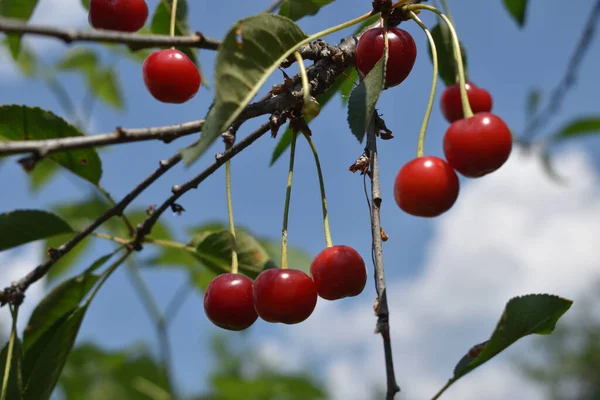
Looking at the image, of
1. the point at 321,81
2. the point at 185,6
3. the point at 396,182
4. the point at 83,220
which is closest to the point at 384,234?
the point at 396,182

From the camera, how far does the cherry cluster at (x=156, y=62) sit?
166 centimetres

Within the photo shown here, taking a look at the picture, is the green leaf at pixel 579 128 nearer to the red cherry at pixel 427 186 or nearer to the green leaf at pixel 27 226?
the red cherry at pixel 427 186

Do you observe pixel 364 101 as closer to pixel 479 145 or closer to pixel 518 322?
pixel 479 145

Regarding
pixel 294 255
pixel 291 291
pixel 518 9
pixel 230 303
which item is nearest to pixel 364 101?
pixel 291 291

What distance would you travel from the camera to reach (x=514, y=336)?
1311 millimetres

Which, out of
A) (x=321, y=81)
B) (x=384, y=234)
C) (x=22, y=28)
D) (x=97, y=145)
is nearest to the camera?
(x=22, y=28)

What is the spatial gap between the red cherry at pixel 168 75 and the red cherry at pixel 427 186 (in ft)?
2.33

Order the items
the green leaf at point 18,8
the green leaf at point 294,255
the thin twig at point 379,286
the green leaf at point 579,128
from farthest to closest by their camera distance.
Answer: the green leaf at point 294,255 → the green leaf at point 579,128 → the green leaf at point 18,8 → the thin twig at point 379,286

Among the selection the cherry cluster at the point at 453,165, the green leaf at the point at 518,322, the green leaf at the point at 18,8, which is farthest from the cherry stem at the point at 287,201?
the green leaf at the point at 18,8

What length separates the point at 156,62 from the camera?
1.66m

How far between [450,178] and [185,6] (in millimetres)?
1310

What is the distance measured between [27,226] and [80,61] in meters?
3.14

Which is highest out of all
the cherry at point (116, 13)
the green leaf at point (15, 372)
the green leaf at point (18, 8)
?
the green leaf at point (18, 8)

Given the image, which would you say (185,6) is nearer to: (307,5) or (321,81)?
(307,5)
